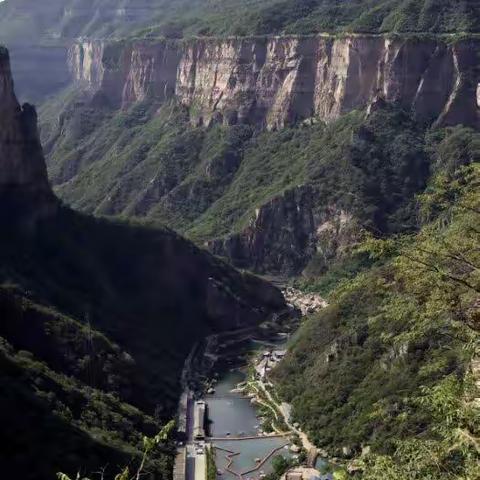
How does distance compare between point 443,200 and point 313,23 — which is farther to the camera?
point 313,23

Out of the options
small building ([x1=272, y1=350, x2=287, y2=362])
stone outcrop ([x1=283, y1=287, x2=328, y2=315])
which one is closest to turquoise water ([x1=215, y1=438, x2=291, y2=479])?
small building ([x1=272, y1=350, x2=287, y2=362])

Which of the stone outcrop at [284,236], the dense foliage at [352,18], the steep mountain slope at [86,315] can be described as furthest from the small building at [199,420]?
the dense foliage at [352,18]

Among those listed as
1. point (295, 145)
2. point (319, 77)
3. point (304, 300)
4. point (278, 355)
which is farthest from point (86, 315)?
point (319, 77)

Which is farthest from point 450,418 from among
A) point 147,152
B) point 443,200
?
point 147,152

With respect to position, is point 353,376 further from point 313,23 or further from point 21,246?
point 313,23

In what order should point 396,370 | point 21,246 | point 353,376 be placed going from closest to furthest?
point 396,370 → point 353,376 → point 21,246

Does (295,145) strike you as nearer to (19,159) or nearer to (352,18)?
(352,18)

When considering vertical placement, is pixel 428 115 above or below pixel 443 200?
below

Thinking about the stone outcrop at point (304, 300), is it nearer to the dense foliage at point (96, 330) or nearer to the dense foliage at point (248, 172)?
the dense foliage at point (96, 330)
